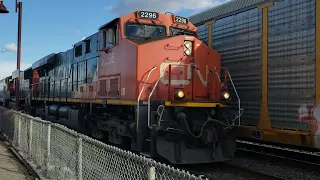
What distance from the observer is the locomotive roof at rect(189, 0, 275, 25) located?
9.45 m

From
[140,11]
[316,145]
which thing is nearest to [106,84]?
[140,11]

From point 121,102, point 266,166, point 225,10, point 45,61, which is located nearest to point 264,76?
A: point 266,166

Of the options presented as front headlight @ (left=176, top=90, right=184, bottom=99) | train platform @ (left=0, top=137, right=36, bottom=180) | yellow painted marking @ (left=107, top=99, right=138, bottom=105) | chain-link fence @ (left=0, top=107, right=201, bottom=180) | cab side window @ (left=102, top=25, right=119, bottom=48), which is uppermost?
cab side window @ (left=102, top=25, right=119, bottom=48)

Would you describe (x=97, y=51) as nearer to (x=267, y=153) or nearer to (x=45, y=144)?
(x=45, y=144)

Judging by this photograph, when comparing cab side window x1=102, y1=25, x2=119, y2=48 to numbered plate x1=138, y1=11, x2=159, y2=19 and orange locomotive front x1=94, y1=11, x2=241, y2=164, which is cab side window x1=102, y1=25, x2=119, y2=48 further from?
numbered plate x1=138, y1=11, x2=159, y2=19

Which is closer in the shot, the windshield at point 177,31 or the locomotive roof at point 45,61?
the windshield at point 177,31

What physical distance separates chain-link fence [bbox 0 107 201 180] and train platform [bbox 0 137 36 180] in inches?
10.4

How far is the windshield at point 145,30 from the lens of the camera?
29.7ft

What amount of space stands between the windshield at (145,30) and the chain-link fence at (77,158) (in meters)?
3.30

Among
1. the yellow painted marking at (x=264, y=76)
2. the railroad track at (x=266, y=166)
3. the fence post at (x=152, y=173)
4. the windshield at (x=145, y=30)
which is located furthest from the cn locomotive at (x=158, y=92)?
the fence post at (x=152, y=173)

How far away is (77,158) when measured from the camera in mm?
5109

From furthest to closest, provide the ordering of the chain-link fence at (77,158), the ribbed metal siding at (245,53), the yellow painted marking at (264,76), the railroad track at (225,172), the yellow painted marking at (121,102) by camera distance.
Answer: the ribbed metal siding at (245,53)
the yellow painted marking at (264,76)
the yellow painted marking at (121,102)
the railroad track at (225,172)
the chain-link fence at (77,158)

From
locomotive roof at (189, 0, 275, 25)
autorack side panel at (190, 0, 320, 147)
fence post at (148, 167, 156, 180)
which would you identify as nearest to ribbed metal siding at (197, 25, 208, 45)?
locomotive roof at (189, 0, 275, 25)

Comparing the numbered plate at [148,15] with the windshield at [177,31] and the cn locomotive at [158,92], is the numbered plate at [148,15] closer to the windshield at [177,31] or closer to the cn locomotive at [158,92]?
the cn locomotive at [158,92]
